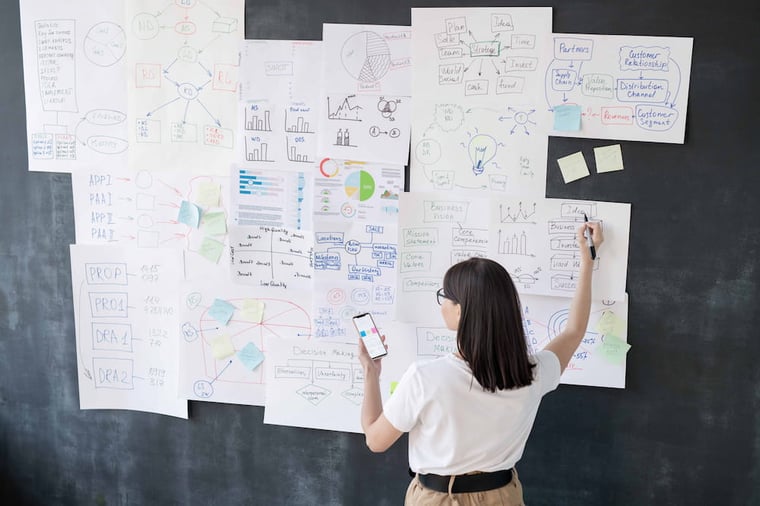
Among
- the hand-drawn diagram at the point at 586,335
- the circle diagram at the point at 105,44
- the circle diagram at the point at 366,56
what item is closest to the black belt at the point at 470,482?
the hand-drawn diagram at the point at 586,335

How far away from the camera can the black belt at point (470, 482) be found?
1792 mm

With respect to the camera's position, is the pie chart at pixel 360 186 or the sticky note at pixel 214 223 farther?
the sticky note at pixel 214 223

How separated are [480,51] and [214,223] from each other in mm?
1221

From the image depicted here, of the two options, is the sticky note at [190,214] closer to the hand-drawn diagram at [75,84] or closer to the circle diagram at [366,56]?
the hand-drawn diagram at [75,84]

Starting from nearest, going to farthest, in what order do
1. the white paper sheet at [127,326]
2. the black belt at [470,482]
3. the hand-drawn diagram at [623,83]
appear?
1. the black belt at [470,482]
2. the hand-drawn diagram at [623,83]
3. the white paper sheet at [127,326]

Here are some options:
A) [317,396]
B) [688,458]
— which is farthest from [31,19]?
[688,458]

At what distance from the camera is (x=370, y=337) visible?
203 cm

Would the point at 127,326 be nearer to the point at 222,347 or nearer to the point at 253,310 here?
the point at 222,347

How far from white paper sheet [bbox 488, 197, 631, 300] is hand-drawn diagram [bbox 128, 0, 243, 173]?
1.11 meters

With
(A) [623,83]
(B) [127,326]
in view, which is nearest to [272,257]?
(B) [127,326]

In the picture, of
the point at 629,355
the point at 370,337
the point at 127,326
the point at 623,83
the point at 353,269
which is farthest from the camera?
the point at 127,326

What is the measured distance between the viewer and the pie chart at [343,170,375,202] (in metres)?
2.52

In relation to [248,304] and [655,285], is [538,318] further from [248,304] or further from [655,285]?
[248,304]

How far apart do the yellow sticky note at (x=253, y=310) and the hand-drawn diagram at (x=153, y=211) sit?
0.20m
